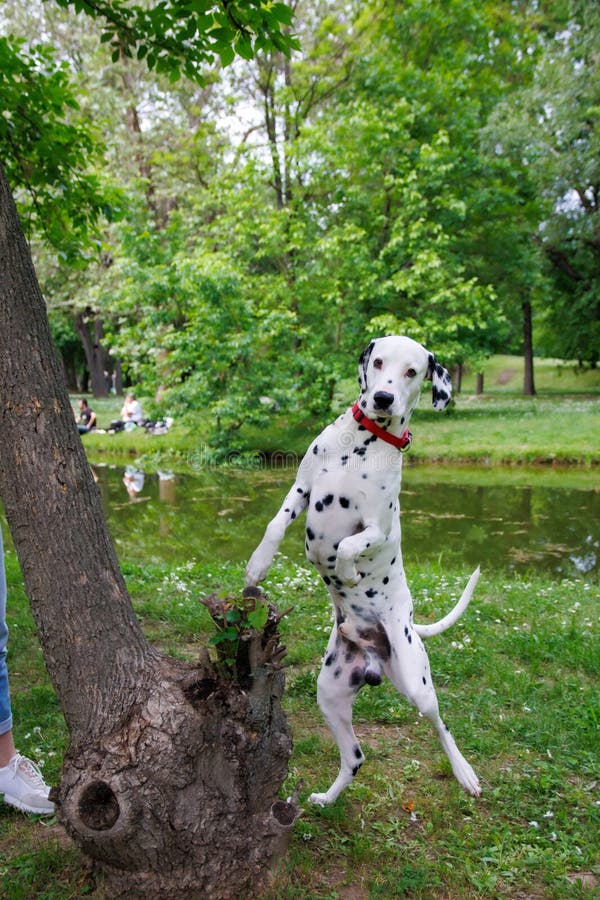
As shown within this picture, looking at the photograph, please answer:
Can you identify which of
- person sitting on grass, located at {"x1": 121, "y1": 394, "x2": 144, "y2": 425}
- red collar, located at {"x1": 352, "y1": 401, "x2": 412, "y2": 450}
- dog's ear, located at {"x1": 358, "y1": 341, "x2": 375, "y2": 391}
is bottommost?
person sitting on grass, located at {"x1": 121, "y1": 394, "x2": 144, "y2": 425}

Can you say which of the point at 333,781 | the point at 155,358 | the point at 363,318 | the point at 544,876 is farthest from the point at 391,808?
the point at 363,318

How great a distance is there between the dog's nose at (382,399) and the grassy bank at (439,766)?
1.94m

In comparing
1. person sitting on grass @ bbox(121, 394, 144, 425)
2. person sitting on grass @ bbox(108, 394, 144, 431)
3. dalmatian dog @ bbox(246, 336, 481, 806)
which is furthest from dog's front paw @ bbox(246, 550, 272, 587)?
person sitting on grass @ bbox(121, 394, 144, 425)

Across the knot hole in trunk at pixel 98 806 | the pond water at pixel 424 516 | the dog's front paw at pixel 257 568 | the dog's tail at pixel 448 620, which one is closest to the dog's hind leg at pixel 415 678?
the dog's tail at pixel 448 620

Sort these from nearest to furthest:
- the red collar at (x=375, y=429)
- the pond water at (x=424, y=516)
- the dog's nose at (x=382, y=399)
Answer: the dog's nose at (x=382, y=399), the red collar at (x=375, y=429), the pond water at (x=424, y=516)

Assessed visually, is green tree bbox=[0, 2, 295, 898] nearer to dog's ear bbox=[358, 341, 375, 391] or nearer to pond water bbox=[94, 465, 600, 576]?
dog's ear bbox=[358, 341, 375, 391]

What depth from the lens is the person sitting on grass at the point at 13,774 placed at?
10.4 feet

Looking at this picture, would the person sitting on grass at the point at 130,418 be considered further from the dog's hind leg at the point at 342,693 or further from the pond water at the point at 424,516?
the dog's hind leg at the point at 342,693

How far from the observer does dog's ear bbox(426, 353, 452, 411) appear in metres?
2.93

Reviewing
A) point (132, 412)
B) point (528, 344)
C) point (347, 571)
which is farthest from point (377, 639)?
point (528, 344)

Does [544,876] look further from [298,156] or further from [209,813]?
[298,156]

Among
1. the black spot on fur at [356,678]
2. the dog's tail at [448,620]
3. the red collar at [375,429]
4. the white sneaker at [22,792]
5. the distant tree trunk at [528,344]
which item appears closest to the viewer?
the red collar at [375,429]

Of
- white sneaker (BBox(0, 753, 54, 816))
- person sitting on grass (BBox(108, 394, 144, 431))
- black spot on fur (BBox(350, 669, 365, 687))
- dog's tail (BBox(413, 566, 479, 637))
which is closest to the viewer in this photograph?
black spot on fur (BBox(350, 669, 365, 687))

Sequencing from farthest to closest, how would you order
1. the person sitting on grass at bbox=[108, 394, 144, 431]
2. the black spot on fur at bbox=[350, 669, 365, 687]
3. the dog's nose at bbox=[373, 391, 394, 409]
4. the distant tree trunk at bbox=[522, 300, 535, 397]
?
the distant tree trunk at bbox=[522, 300, 535, 397] < the person sitting on grass at bbox=[108, 394, 144, 431] < the black spot on fur at bbox=[350, 669, 365, 687] < the dog's nose at bbox=[373, 391, 394, 409]
